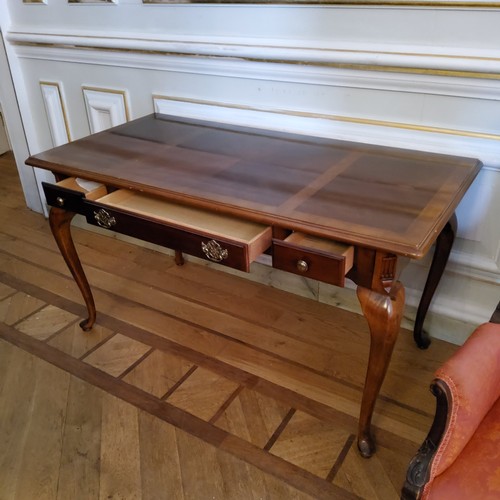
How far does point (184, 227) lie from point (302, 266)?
0.22 metres

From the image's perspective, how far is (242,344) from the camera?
4.21 feet

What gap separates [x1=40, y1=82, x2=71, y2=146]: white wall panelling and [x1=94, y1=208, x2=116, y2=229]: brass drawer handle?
2.66 feet

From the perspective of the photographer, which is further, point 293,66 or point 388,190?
point 293,66

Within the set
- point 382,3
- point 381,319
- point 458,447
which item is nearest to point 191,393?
point 381,319

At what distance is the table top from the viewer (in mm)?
788

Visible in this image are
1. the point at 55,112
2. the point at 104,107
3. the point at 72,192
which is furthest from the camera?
the point at 55,112

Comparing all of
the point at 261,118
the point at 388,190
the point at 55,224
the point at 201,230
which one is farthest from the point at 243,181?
the point at 55,224

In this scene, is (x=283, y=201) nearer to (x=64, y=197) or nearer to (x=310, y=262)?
(x=310, y=262)

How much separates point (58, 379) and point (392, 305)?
81cm

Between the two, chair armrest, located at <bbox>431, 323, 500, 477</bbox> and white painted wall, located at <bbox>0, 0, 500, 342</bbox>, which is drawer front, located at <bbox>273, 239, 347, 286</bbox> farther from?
white painted wall, located at <bbox>0, 0, 500, 342</bbox>

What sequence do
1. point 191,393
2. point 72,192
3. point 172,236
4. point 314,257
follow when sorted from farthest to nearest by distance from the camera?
point 191,393
point 72,192
point 172,236
point 314,257

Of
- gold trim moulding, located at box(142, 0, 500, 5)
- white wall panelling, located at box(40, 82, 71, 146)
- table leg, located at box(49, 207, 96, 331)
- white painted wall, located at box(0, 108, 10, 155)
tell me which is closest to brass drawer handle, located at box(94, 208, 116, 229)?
table leg, located at box(49, 207, 96, 331)

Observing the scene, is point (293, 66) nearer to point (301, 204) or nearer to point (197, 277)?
point (301, 204)

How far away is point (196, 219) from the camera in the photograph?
36.4 inches
